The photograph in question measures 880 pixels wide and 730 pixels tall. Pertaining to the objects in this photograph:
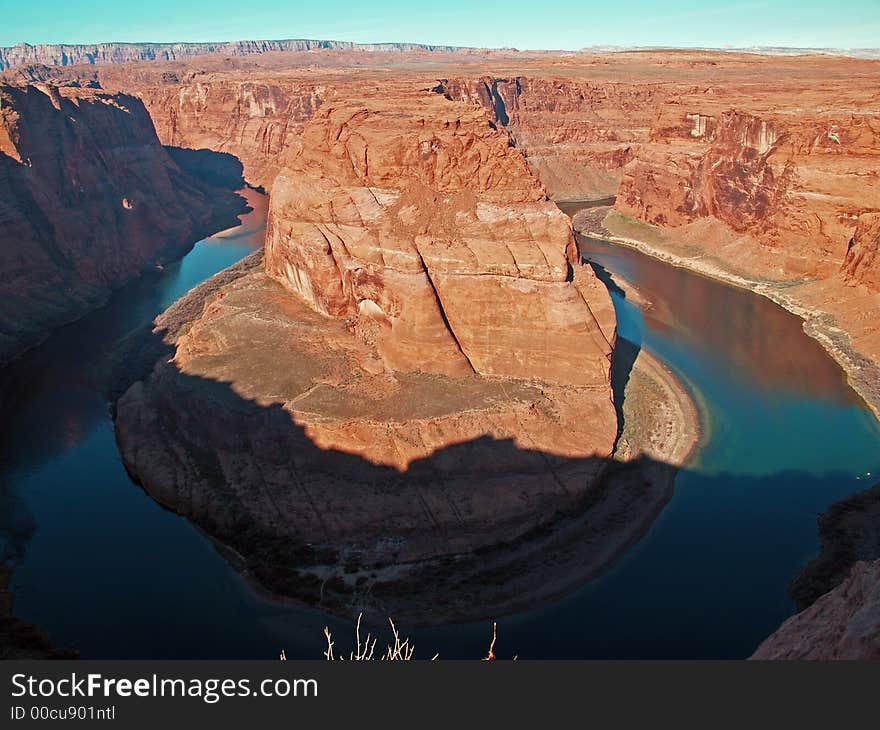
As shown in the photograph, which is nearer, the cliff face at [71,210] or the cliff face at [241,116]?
the cliff face at [71,210]

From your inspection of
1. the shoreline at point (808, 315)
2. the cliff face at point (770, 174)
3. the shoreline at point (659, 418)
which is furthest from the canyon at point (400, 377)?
the cliff face at point (770, 174)

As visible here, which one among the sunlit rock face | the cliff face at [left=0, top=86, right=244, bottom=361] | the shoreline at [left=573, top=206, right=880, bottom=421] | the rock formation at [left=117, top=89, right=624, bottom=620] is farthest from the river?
the sunlit rock face

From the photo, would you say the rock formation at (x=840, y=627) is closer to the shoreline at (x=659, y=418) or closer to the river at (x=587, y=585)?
the river at (x=587, y=585)

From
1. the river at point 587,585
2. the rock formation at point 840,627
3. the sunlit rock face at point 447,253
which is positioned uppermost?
the sunlit rock face at point 447,253

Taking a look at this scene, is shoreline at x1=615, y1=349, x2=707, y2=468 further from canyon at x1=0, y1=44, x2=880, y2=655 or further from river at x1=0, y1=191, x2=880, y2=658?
canyon at x1=0, y1=44, x2=880, y2=655

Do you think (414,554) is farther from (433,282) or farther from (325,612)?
(433,282)

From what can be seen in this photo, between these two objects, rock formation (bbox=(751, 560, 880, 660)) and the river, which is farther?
the river
